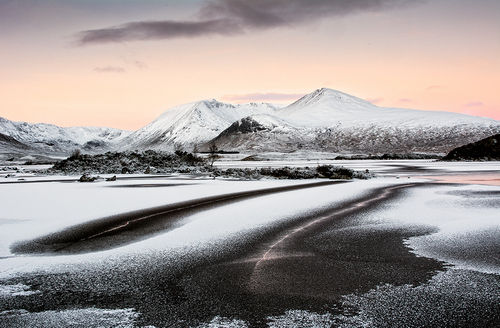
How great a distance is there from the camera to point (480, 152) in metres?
62.1

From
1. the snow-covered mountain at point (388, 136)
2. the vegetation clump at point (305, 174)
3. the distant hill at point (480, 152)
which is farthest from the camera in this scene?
the snow-covered mountain at point (388, 136)

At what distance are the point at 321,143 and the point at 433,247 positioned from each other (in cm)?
17570

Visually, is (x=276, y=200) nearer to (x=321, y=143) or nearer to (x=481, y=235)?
(x=481, y=235)

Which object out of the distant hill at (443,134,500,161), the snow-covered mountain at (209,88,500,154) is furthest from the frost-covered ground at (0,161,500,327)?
the snow-covered mountain at (209,88,500,154)

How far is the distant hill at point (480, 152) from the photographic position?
59.7 metres

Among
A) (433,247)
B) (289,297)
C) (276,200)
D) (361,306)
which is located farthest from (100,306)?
(276,200)

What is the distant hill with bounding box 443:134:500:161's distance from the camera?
59656 mm

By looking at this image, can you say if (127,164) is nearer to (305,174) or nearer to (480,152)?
(305,174)

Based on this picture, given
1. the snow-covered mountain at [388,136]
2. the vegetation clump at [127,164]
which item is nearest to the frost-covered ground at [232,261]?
the vegetation clump at [127,164]

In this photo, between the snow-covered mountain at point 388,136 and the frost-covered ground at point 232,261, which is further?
the snow-covered mountain at point 388,136

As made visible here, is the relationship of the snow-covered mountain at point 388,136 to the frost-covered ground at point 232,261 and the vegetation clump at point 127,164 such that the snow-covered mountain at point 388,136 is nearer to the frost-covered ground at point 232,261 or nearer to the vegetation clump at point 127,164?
the vegetation clump at point 127,164

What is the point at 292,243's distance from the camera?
7363 millimetres

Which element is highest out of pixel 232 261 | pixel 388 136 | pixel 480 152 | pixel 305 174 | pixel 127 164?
pixel 388 136

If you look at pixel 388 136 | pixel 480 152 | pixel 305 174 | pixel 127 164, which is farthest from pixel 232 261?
pixel 388 136
